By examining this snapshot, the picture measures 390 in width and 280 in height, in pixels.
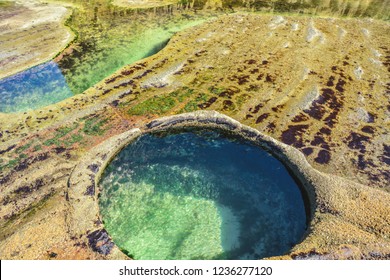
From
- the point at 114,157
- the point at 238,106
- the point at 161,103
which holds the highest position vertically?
the point at 238,106

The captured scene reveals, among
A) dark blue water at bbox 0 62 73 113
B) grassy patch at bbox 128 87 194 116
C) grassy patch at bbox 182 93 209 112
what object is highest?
grassy patch at bbox 182 93 209 112

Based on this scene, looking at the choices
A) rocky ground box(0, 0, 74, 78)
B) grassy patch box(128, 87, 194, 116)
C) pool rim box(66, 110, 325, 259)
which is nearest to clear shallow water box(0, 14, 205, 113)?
rocky ground box(0, 0, 74, 78)

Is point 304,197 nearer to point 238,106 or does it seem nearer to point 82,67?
point 238,106

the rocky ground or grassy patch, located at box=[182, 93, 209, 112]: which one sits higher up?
grassy patch, located at box=[182, 93, 209, 112]

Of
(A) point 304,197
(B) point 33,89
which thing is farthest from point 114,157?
(B) point 33,89

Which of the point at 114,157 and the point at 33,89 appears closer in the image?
the point at 114,157

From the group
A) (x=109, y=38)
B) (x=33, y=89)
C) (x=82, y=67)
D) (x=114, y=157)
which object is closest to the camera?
(x=114, y=157)

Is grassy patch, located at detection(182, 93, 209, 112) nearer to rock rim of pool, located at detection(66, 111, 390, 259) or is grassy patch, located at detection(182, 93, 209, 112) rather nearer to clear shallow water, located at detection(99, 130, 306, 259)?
rock rim of pool, located at detection(66, 111, 390, 259)
